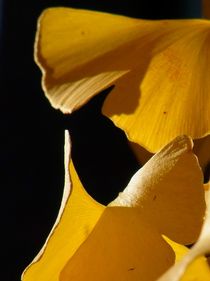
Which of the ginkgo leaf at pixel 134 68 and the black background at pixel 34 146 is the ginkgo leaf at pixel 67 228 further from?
the black background at pixel 34 146

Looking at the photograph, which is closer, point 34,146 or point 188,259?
point 188,259

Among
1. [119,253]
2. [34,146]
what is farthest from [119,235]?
[34,146]

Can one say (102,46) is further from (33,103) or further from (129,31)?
(33,103)

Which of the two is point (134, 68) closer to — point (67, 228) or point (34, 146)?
point (67, 228)

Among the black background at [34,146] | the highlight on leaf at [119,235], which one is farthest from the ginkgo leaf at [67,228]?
the black background at [34,146]

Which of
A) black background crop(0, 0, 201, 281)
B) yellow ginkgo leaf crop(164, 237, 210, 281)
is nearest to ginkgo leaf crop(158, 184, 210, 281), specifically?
yellow ginkgo leaf crop(164, 237, 210, 281)

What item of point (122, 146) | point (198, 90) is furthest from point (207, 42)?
point (122, 146)
